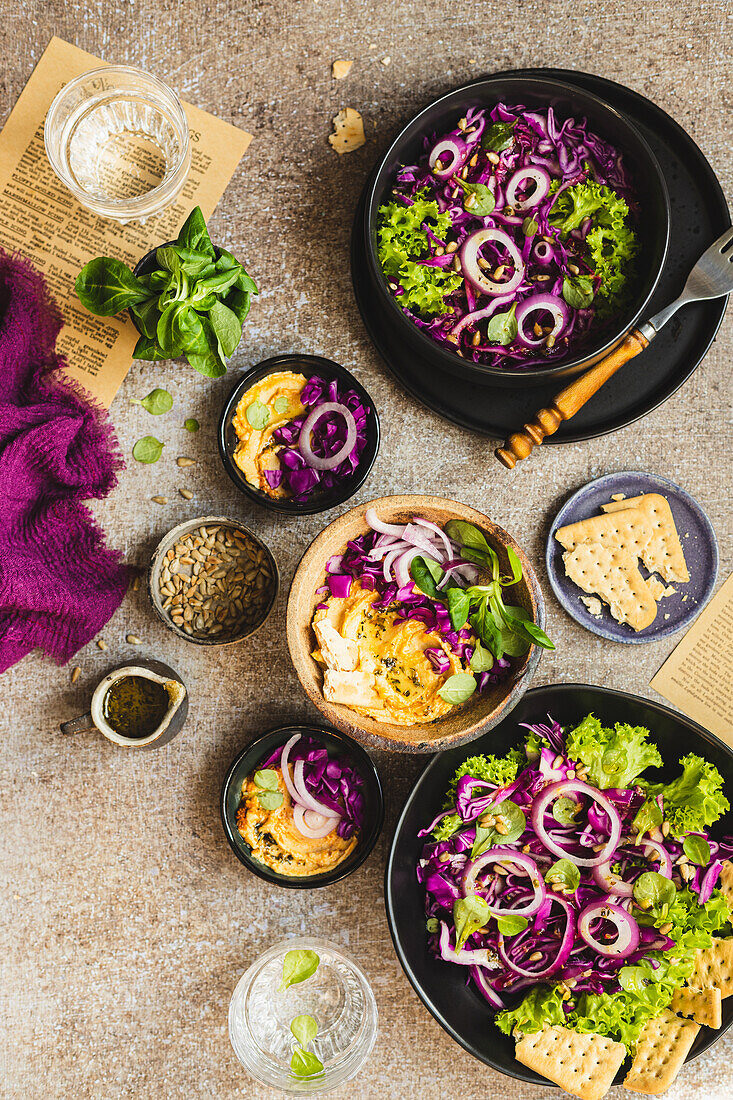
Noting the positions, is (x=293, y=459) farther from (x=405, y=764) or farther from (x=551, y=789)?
(x=551, y=789)

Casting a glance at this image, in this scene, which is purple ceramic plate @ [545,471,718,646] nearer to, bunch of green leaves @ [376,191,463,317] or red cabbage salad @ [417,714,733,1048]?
red cabbage salad @ [417,714,733,1048]

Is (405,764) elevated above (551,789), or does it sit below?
below

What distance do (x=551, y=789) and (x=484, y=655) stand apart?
0.36m

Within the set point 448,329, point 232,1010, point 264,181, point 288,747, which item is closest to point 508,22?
point 264,181

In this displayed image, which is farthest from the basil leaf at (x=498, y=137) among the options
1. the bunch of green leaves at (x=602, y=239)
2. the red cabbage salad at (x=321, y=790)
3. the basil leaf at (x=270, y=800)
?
the basil leaf at (x=270, y=800)

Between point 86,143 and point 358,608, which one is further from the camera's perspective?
point 86,143

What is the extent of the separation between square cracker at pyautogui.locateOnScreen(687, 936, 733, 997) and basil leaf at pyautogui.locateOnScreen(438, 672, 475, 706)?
2.50 ft

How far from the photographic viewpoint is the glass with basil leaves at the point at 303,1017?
163 cm

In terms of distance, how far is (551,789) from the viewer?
1.60 m

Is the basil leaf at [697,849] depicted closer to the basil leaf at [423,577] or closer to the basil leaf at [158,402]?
the basil leaf at [423,577]

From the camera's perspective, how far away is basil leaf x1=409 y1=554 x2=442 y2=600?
4.94 feet

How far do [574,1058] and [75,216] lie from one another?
2.20 m

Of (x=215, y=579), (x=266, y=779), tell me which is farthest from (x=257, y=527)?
(x=266, y=779)

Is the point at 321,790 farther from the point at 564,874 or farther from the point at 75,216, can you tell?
the point at 75,216
